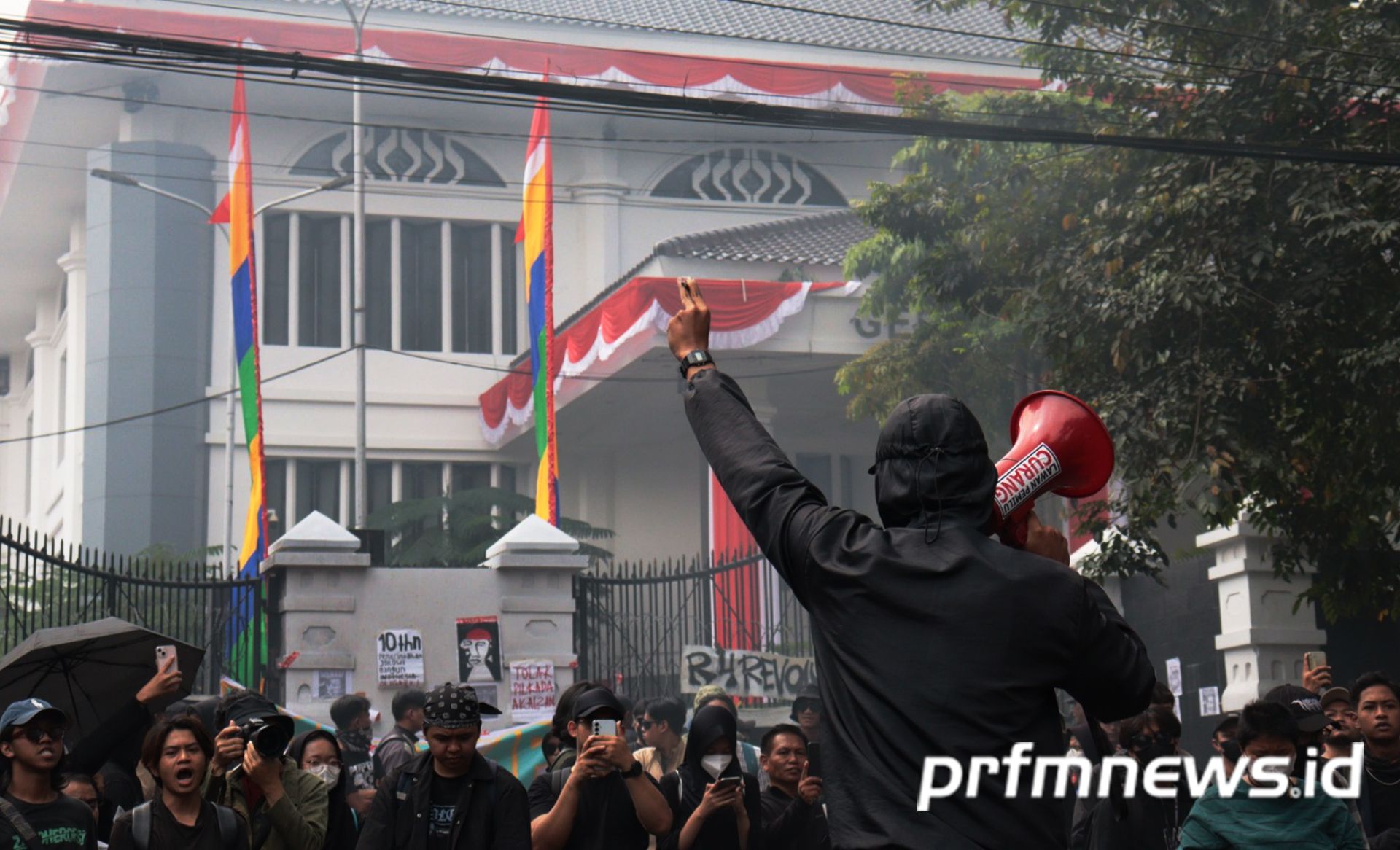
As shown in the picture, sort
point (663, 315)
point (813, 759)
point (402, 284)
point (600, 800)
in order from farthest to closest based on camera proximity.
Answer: point (402, 284) → point (663, 315) → point (813, 759) → point (600, 800)

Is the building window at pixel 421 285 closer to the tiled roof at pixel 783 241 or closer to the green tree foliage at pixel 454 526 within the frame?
the green tree foliage at pixel 454 526

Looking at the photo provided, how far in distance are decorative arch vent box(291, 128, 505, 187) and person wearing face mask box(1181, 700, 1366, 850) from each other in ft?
80.4

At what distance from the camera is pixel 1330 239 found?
32.5ft

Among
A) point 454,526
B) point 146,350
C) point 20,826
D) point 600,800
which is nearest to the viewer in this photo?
point 20,826

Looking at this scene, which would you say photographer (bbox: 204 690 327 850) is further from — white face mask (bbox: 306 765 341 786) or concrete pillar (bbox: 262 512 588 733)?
concrete pillar (bbox: 262 512 588 733)

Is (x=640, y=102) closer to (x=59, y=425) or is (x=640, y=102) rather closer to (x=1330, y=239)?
(x=1330, y=239)

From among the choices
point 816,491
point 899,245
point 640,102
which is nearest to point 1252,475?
point 640,102

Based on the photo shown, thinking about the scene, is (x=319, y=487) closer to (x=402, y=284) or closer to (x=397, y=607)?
(x=402, y=284)

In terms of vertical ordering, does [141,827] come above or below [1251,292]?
below

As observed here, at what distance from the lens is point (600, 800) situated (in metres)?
6.24

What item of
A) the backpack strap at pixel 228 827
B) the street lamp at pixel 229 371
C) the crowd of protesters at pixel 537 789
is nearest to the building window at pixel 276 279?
the street lamp at pixel 229 371

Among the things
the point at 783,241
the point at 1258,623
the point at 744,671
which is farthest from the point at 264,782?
the point at 783,241

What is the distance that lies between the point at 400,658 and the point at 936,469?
39.1ft

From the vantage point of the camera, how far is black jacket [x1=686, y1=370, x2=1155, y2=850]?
273 centimetres
